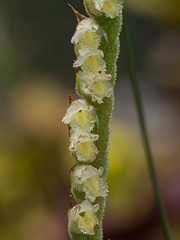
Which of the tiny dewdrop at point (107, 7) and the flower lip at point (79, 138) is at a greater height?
the tiny dewdrop at point (107, 7)

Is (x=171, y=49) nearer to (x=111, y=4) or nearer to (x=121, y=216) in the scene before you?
(x=121, y=216)

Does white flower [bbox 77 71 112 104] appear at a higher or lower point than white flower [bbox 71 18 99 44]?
lower

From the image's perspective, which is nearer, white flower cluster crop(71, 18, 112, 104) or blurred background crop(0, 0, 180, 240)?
white flower cluster crop(71, 18, 112, 104)

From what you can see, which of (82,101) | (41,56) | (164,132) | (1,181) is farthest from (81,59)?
(41,56)

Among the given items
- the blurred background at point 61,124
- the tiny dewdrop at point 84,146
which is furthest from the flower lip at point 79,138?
the blurred background at point 61,124

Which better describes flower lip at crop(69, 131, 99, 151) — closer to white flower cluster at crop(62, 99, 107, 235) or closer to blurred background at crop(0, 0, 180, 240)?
white flower cluster at crop(62, 99, 107, 235)

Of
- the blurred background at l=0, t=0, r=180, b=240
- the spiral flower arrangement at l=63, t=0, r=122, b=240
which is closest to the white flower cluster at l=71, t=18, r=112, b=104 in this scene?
the spiral flower arrangement at l=63, t=0, r=122, b=240

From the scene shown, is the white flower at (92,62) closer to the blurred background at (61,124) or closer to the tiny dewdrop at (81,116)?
the tiny dewdrop at (81,116)
